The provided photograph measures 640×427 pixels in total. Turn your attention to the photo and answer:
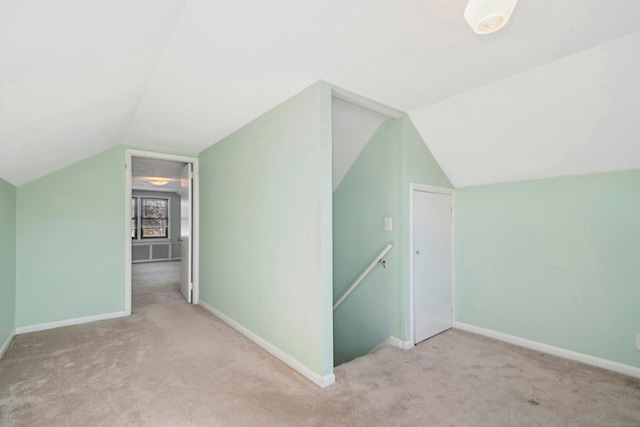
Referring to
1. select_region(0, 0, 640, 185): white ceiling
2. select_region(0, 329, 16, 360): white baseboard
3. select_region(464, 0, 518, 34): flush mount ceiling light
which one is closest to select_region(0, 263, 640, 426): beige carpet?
select_region(0, 329, 16, 360): white baseboard

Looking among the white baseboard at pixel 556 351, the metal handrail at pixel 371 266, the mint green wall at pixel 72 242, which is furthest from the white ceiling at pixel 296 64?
the white baseboard at pixel 556 351

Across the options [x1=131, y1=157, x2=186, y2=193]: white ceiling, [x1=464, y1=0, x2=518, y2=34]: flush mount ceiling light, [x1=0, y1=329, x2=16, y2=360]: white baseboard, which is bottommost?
[x1=0, y1=329, x2=16, y2=360]: white baseboard

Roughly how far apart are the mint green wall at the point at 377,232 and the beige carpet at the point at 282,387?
1.58 ft

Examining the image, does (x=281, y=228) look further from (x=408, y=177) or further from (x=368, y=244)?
(x=408, y=177)

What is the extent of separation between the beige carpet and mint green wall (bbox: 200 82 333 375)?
0.34 meters

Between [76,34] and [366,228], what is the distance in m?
2.76

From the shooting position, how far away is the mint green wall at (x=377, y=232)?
2990 mm

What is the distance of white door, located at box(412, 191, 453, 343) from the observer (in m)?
3.07

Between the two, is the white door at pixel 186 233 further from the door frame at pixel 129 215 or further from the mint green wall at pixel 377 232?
the mint green wall at pixel 377 232

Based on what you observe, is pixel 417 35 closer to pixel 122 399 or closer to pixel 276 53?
pixel 276 53

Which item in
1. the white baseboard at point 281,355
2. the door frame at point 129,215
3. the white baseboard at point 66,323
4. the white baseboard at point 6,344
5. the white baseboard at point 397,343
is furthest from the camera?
→ the door frame at point 129,215

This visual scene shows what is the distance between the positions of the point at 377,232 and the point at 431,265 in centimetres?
65

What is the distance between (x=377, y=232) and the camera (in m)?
3.26

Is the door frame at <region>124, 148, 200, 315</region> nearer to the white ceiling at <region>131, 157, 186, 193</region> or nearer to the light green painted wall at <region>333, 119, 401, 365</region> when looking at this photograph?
the white ceiling at <region>131, 157, 186, 193</region>
